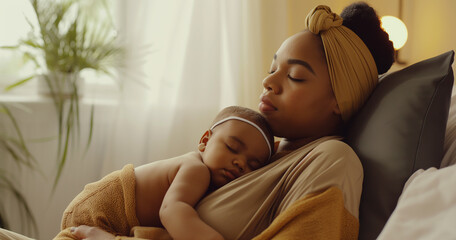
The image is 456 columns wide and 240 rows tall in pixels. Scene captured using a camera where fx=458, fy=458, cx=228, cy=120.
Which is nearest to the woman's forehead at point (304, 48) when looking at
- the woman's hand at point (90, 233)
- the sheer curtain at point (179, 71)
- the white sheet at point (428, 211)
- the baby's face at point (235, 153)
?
the baby's face at point (235, 153)

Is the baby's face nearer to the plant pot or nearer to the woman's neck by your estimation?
the woman's neck

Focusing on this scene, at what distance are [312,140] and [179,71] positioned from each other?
4.84 feet

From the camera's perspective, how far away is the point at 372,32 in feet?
4.09

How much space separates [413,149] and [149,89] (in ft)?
5.75

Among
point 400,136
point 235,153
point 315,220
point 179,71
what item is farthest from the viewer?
point 179,71

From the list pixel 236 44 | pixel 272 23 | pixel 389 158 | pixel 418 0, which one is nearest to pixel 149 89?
pixel 236 44

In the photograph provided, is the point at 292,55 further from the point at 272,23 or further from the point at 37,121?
the point at 272,23

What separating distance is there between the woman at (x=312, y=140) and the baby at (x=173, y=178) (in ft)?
0.16

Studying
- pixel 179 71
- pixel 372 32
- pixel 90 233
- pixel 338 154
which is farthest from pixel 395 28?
pixel 90 233

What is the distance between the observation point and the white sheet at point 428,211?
0.66m

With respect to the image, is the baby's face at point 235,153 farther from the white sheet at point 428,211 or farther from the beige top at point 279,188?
the white sheet at point 428,211

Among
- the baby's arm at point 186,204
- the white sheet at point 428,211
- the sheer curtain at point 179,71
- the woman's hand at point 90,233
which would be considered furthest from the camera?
the sheer curtain at point 179,71

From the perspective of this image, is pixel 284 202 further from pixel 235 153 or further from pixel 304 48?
pixel 304 48

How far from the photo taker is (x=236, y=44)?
270cm
